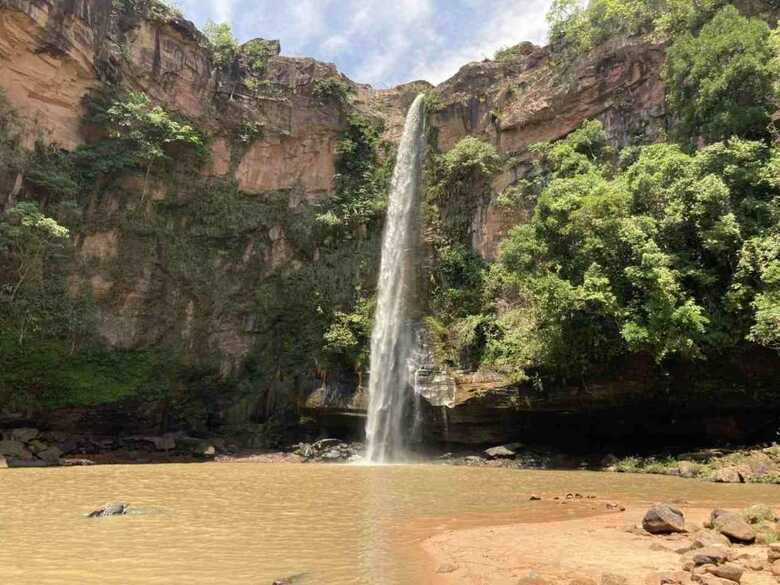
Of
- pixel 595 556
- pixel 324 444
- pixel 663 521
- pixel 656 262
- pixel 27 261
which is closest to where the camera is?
pixel 595 556

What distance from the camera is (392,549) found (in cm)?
607

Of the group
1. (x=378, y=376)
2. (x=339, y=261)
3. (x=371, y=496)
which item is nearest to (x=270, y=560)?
(x=371, y=496)

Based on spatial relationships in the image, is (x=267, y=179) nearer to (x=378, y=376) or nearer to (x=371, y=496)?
(x=378, y=376)

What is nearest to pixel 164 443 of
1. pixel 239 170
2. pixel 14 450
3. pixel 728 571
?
pixel 14 450

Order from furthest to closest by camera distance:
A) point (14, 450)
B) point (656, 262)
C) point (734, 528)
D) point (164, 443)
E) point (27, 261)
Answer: point (164, 443)
point (27, 261)
point (14, 450)
point (656, 262)
point (734, 528)

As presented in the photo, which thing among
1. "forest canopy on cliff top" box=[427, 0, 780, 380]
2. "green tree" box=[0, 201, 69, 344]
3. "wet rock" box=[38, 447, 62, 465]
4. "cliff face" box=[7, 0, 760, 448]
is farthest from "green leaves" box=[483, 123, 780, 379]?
"green tree" box=[0, 201, 69, 344]

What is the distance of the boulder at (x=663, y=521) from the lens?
6.57m

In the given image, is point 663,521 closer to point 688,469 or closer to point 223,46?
point 688,469

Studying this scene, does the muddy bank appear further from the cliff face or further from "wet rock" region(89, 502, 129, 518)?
the cliff face

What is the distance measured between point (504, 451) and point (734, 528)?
11.9 m

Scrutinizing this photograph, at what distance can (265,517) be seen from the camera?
802 cm

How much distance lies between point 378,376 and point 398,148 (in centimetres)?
1239

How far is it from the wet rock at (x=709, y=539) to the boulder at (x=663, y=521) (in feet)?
1.20

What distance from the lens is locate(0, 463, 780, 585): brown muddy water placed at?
515cm
